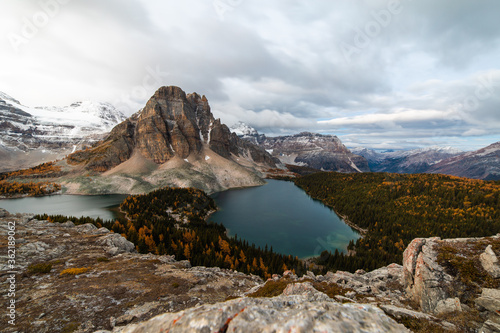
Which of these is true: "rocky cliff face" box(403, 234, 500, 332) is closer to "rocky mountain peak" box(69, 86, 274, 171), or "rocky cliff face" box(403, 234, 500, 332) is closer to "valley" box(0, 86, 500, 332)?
"valley" box(0, 86, 500, 332)

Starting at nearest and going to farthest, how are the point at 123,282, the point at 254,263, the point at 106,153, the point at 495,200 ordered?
the point at 123,282, the point at 254,263, the point at 495,200, the point at 106,153

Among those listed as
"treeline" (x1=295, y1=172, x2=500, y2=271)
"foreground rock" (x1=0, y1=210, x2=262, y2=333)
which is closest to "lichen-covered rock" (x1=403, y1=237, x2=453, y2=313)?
"foreground rock" (x1=0, y1=210, x2=262, y2=333)

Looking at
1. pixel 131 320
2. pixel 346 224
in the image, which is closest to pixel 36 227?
pixel 131 320

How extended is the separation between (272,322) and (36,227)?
1364 inches

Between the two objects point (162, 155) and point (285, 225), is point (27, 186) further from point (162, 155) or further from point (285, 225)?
point (285, 225)

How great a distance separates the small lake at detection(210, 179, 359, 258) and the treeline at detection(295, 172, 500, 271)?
17.5ft

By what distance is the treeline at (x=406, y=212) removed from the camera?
47.6m

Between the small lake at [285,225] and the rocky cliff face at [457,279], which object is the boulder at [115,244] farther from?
the small lake at [285,225]

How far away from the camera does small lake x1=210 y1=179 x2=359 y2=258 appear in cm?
5034

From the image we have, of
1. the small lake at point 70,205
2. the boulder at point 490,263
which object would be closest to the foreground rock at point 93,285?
the boulder at point 490,263

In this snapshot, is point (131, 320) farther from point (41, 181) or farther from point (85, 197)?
point (41, 181)

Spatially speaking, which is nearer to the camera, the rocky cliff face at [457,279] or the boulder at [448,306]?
the rocky cliff face at [457,279]

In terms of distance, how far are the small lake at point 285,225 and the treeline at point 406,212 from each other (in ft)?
17.5

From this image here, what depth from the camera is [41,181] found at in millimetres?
101938
